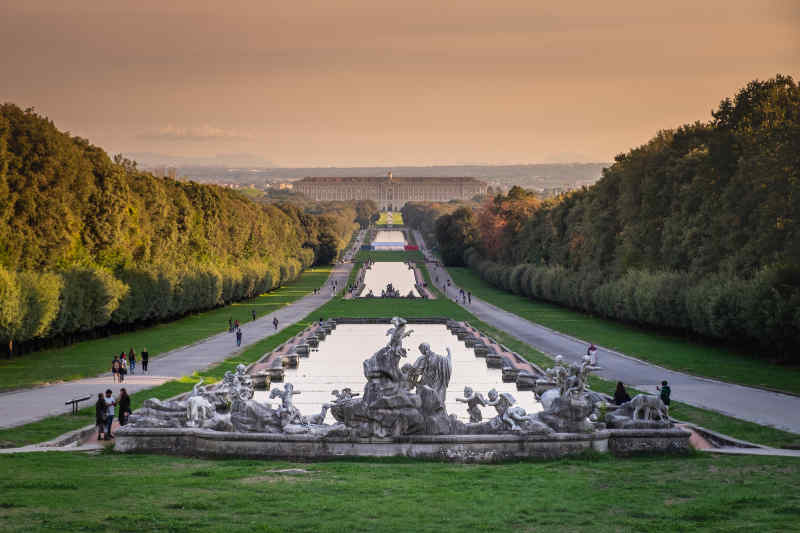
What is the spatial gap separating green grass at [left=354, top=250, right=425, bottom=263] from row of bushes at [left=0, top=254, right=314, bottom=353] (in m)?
56.4

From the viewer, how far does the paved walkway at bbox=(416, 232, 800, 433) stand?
24641 millimetres

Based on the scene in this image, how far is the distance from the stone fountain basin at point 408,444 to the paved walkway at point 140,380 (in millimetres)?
6163

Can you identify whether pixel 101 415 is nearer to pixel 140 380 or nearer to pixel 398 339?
pixel 398 339

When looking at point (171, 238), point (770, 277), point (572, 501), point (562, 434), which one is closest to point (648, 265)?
point (770, 277)

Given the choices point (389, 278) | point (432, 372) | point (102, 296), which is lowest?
point (432, 372)

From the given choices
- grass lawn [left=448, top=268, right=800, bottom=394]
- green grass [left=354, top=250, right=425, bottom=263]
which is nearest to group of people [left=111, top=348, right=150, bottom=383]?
grass lawn [left=448, top=268, right=800, bottom=394]

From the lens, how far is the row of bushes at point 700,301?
3694cm

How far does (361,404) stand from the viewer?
18.0 metres

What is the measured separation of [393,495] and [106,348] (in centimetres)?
3326

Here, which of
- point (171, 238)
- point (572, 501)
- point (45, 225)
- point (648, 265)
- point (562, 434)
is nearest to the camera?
point (572, 501)

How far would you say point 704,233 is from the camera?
164 feet

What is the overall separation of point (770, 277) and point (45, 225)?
33.5 meters

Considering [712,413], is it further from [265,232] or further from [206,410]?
[265,232]

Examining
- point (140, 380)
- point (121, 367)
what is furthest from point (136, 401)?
point (140, 380)
